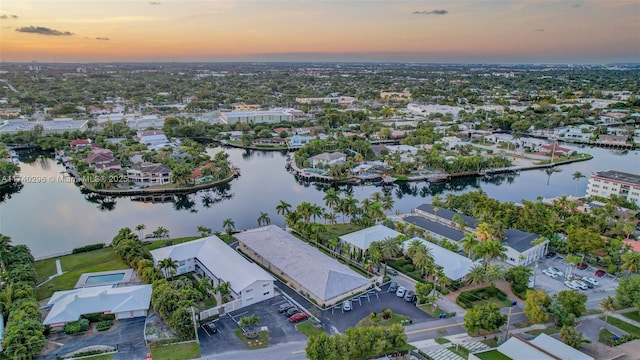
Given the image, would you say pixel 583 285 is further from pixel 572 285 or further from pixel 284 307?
pixel 284 307

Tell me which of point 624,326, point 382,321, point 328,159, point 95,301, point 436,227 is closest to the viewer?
point 624,326

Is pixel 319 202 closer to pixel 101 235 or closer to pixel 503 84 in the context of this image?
pixel 101 235

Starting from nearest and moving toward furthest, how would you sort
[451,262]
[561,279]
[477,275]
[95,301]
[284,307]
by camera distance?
[95,301] → [284,307] → [477,275] → [561,279] → [451,262]

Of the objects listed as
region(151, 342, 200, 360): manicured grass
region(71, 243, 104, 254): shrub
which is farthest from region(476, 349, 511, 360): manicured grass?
region(71, 243, 104, 254): shrub

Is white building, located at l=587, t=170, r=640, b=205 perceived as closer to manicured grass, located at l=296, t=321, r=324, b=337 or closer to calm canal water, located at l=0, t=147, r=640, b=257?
calm canal water, located at l=0, t=147, r=640, b=257

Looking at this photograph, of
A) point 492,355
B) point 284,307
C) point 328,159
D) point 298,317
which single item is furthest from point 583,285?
point 328,159

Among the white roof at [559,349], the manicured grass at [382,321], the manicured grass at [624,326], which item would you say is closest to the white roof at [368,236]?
the manicured grass at [382,321]
